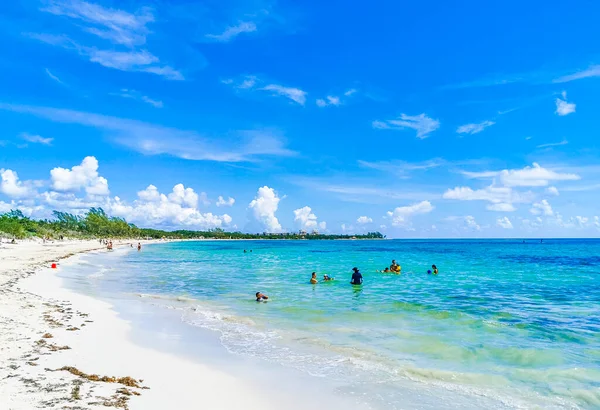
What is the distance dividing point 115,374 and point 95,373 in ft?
1.40

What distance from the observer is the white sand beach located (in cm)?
773

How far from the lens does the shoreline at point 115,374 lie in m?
7.82

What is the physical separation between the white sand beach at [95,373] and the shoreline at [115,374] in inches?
0.6

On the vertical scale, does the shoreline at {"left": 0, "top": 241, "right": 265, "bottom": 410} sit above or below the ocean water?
above

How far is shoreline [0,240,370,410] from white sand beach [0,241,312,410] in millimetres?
16

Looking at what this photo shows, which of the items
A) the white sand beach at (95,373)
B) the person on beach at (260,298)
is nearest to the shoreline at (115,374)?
the white sand beach at (95,373)

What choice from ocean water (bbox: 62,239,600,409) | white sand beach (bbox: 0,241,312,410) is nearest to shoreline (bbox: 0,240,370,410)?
white sand beach (bbox: 0,241,312,410)

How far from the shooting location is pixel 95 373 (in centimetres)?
926

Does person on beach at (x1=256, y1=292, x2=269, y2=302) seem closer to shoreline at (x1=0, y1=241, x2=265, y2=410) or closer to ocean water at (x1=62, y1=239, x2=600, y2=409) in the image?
ocean water at (x1=62, y1=239, x2=600, y2=409)

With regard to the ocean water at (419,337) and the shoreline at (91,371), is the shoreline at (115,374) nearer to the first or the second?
the shoreline at (91,371)

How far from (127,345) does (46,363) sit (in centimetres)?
291

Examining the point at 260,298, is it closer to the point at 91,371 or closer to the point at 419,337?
the point at 419,337

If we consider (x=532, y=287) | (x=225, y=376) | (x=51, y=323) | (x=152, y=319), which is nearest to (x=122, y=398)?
(x=225, y=376)

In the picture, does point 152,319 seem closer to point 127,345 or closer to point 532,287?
point 127,345
